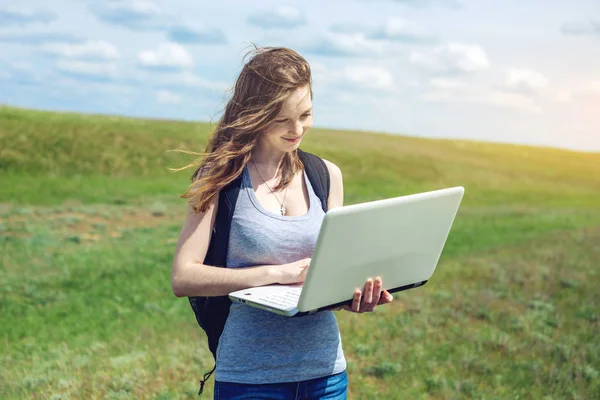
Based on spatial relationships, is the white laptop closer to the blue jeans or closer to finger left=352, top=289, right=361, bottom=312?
finger left=352, top=289, right=361, bottom=312

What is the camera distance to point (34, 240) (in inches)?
819

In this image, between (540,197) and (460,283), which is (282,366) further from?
(540,197)

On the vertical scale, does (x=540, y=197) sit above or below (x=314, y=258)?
below

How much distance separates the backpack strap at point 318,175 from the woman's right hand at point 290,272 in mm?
455

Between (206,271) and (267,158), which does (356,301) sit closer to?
(206,271)

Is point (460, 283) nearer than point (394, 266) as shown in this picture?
No

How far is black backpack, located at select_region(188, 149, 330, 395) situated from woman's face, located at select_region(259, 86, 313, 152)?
24cm

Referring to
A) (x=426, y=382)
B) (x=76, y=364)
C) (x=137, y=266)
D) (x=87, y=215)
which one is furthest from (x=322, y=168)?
(x=87, y=215)

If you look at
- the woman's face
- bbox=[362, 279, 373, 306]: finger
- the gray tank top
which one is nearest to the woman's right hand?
the gray tank top

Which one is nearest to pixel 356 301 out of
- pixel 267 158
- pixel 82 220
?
pixel 267 158

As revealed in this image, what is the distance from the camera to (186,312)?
1329 cm

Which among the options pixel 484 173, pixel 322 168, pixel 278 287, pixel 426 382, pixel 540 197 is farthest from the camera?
pixel 484 173

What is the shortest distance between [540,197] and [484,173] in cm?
816

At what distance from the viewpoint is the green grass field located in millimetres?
8969
